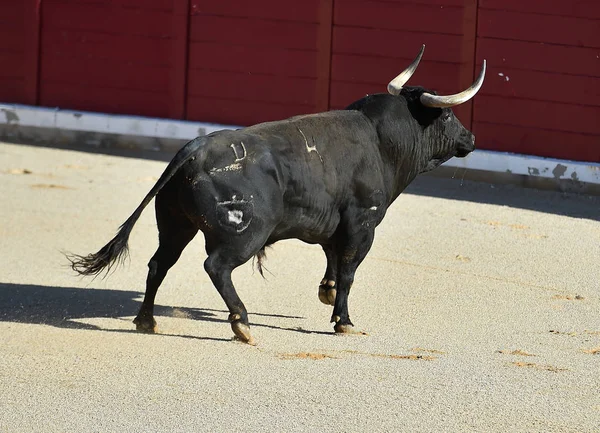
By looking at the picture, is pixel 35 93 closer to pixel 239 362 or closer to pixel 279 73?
pixel 279 73

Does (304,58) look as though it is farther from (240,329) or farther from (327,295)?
(240,329)

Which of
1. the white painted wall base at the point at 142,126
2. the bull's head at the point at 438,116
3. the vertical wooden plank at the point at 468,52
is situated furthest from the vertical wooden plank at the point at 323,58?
the bull's head at the point at 438,116

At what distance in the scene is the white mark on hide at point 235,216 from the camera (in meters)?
5.18

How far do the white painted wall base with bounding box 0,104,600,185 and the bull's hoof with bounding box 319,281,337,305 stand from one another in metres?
4.44

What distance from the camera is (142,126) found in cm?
1115

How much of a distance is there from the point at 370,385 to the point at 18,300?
2133 mm

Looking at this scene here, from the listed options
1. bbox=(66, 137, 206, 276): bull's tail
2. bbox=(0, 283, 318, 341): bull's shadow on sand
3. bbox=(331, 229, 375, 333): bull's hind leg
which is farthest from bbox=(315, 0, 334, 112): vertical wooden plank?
bbox=(66, 137, 206, 276): bull's tail

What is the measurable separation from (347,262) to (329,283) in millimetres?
297

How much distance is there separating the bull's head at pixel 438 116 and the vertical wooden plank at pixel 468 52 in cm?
429

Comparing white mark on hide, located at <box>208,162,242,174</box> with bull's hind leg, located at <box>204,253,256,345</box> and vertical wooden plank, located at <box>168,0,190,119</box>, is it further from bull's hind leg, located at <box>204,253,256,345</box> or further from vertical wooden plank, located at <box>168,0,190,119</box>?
vertical wooden plank, located at <box>168,0,190,119</box>

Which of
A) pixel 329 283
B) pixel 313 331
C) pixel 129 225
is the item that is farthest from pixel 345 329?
pixel 129 225

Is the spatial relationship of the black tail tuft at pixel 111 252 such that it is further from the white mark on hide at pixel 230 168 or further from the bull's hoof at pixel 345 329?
the bull's hoof at pixel 345 329

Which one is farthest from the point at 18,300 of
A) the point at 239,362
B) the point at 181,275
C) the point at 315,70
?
the point at 315,70

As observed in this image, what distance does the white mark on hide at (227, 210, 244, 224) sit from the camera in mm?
5180
